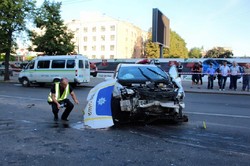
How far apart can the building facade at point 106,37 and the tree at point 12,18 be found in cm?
6946

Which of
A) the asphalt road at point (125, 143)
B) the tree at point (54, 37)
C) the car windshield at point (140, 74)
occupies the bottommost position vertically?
the asphalt road at point (125, 143)

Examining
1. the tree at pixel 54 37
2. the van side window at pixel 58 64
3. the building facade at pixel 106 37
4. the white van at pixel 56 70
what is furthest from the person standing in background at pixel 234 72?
the building facade at pixel 106 37

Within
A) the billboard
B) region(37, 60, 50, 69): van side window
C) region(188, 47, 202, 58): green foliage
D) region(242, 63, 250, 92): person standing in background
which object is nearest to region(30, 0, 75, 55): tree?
region(37, 60, 50, 69): van side window

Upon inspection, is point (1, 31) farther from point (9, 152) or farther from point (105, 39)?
point (105, 39)

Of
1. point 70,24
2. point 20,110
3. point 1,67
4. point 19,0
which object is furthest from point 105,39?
point 20,110

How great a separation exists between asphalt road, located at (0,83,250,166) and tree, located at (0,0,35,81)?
17.3 meters

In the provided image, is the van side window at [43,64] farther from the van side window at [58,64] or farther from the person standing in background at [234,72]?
the person standing in background at [234,72]

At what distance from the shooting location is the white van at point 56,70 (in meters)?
20.1

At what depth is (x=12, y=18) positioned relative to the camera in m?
24.5

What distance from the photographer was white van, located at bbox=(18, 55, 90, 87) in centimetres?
2008

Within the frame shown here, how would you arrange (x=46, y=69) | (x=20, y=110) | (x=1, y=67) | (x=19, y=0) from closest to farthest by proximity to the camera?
(x=20, y=110), (x=46, y=69), (x=19, y=0), (x=1, y=67)

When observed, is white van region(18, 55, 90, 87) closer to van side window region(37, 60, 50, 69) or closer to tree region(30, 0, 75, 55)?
van side window region(37, 60, 50, 69)

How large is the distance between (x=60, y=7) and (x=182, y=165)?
29.4 metres

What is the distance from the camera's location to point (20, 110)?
10.2 m
